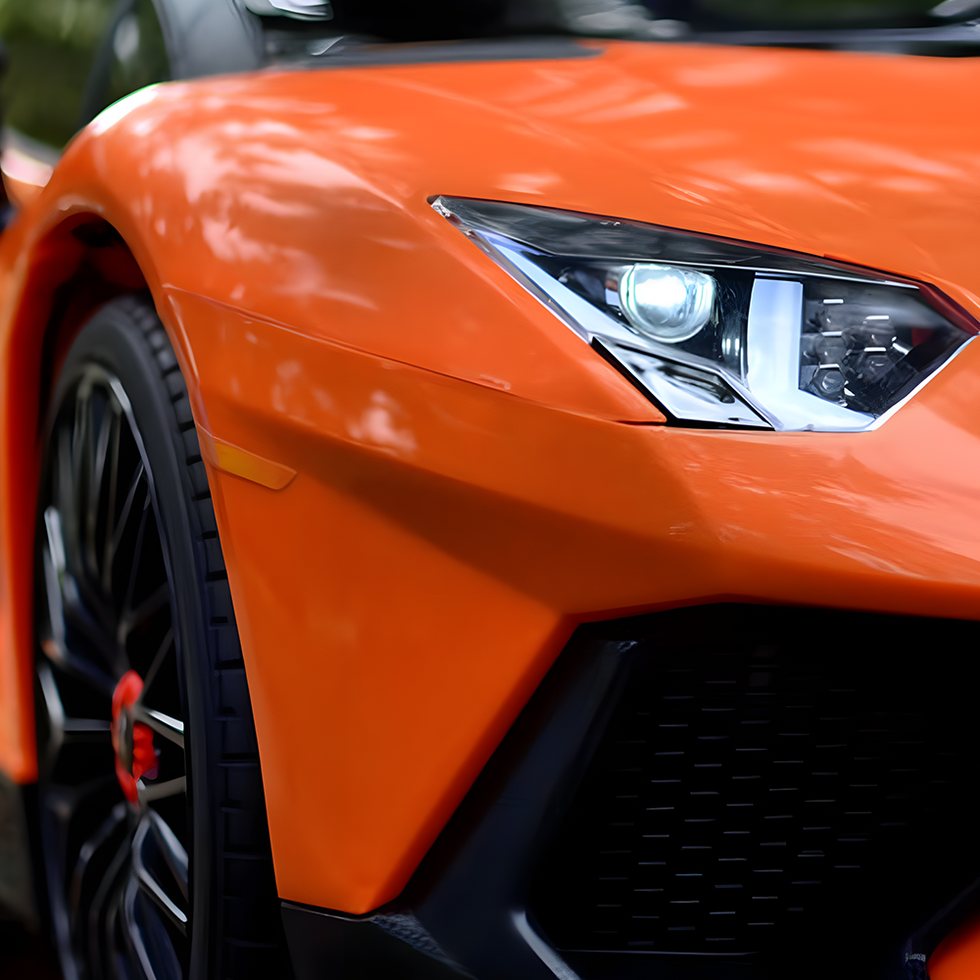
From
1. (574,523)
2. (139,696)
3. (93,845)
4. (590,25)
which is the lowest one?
(93,845)

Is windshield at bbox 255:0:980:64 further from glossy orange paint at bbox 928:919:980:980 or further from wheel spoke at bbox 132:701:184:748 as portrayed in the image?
glossy orange paint at bbox 928:919:980:980

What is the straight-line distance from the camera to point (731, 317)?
37.8 inches

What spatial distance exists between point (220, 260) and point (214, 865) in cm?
57

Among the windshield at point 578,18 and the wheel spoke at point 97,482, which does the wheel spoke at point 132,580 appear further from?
the windshield at point 578,18

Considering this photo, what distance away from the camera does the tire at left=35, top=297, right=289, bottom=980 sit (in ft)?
3.56

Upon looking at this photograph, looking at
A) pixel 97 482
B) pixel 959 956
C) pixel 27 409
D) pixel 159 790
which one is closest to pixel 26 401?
pixel 27 409

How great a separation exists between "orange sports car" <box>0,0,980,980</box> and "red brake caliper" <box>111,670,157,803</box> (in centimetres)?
14

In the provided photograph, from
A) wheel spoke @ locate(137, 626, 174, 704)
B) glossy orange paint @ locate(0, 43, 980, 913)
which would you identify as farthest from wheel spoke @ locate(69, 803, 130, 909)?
glossy orange paint @ locate(0, 43, 980, 913)

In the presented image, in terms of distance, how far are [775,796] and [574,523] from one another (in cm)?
33

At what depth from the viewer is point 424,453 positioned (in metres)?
0.96

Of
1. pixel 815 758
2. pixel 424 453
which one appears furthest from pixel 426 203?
pixel 815 758

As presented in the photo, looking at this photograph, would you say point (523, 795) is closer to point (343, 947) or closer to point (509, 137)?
point (343, 947)

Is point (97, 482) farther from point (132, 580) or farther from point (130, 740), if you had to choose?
point (130, 740)

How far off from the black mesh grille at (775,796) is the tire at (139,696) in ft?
1.02
